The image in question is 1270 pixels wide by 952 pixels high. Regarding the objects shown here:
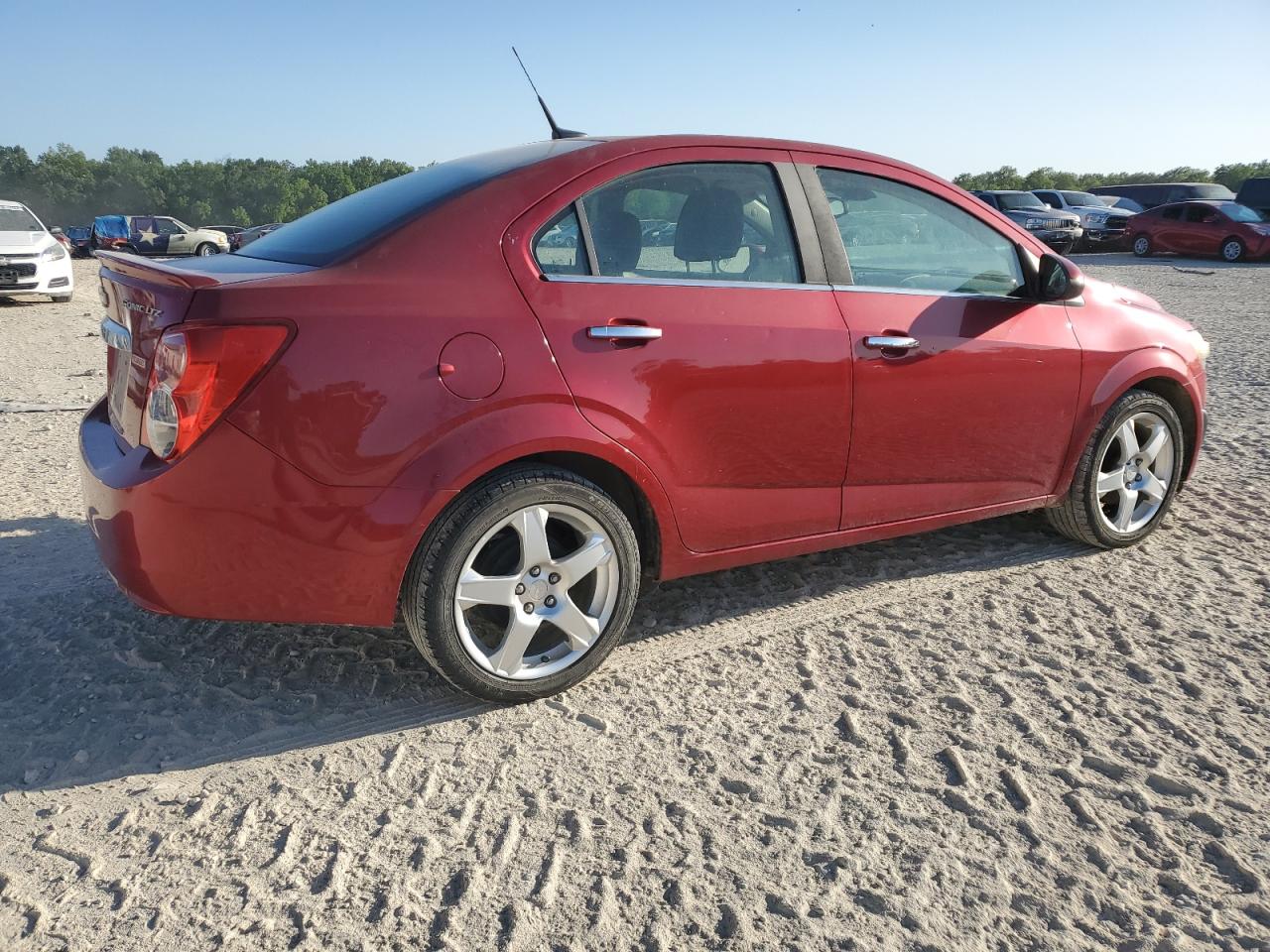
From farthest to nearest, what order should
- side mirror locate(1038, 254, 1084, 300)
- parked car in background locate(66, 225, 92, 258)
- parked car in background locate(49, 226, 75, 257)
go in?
parked car in background locate(66, 225, 92, 258) < parked car in background locate(49, 226, 75, 257) < side mirror locate(1038, 254, 1084, 300)

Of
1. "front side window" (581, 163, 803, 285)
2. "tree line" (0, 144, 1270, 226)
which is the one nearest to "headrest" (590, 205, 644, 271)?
"front side window" (581, 163, 803, 285)

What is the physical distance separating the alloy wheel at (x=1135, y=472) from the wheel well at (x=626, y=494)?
209cm

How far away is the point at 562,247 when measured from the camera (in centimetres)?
306

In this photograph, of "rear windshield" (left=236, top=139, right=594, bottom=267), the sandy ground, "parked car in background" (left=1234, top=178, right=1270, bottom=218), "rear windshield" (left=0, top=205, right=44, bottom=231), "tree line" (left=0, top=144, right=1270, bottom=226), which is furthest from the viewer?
"tree line" (left=0, top=144, right=1270, bottom=226)

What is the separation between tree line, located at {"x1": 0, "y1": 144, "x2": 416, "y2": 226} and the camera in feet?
378

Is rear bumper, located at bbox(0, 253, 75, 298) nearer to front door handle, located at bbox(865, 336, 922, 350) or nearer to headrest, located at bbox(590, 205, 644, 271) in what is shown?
headrest, located at bbox(590, 205, 644, 271)

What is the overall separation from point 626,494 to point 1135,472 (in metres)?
2.46

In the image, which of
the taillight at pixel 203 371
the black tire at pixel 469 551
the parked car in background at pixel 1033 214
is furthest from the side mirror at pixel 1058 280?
the parked car in background at pixel 1033 214

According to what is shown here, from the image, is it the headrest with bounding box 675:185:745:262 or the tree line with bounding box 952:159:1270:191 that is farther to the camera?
the tree line with bounding box 952:159:1270:191

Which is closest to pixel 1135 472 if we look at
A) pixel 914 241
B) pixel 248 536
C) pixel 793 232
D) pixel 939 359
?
pixel 939 359

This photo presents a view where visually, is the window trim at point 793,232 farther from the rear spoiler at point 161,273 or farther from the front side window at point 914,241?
the rear spoiler at point 161,273

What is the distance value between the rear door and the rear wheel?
23.8 metres

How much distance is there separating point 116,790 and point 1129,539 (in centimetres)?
394

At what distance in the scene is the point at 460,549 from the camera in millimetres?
2869
